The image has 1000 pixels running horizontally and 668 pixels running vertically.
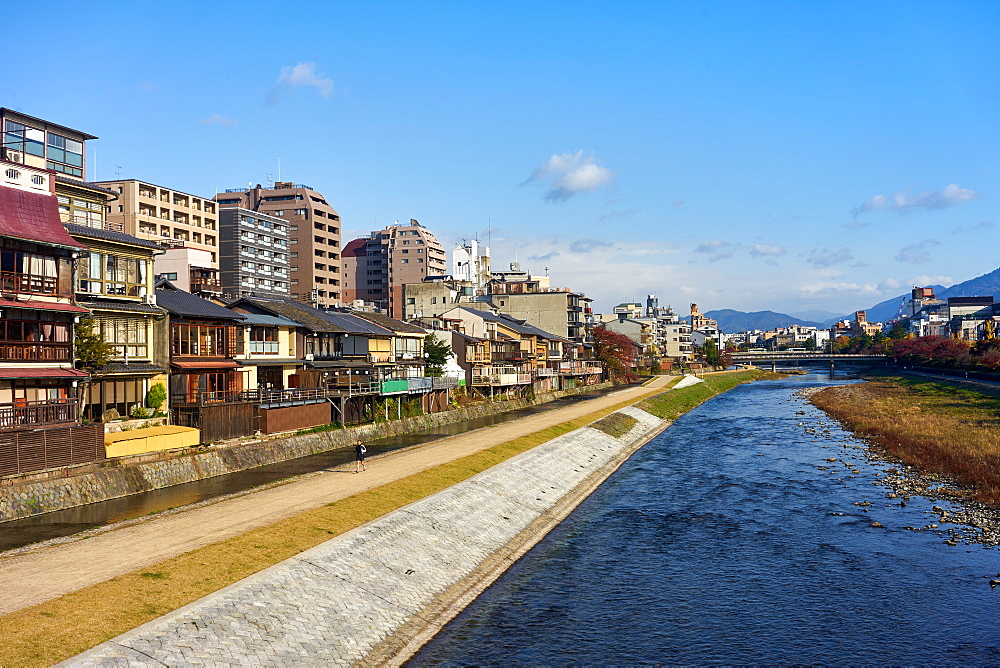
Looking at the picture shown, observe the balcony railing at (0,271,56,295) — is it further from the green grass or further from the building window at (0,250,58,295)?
the green grass

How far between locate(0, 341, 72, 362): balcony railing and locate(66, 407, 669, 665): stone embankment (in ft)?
60.3

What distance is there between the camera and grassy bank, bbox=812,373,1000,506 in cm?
4488

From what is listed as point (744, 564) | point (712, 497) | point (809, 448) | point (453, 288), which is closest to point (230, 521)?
point (744, 564)

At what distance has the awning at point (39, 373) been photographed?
110ft

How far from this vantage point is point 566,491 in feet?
143

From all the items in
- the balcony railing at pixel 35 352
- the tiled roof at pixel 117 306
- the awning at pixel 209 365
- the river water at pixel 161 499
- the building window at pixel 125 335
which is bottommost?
the river water at pixel 161 499

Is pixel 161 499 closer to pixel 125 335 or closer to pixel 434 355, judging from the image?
pixel 125 335

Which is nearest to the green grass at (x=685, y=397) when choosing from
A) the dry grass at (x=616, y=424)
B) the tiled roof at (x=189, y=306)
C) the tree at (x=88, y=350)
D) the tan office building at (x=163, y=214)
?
the dry grass at (x=616, y=424)

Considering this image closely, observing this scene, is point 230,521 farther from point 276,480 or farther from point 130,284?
point 130,284

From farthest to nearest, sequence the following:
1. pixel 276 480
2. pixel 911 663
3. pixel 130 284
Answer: pixel 130 284, pixel 276 480, pixel 911 663

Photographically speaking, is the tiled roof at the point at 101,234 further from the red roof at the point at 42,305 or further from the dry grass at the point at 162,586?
the dry grass at the point at 162,586

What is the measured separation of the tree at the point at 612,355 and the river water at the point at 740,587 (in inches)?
3791

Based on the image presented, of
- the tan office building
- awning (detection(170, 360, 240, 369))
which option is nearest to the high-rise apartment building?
the tan office building

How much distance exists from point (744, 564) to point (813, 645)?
7.56m
